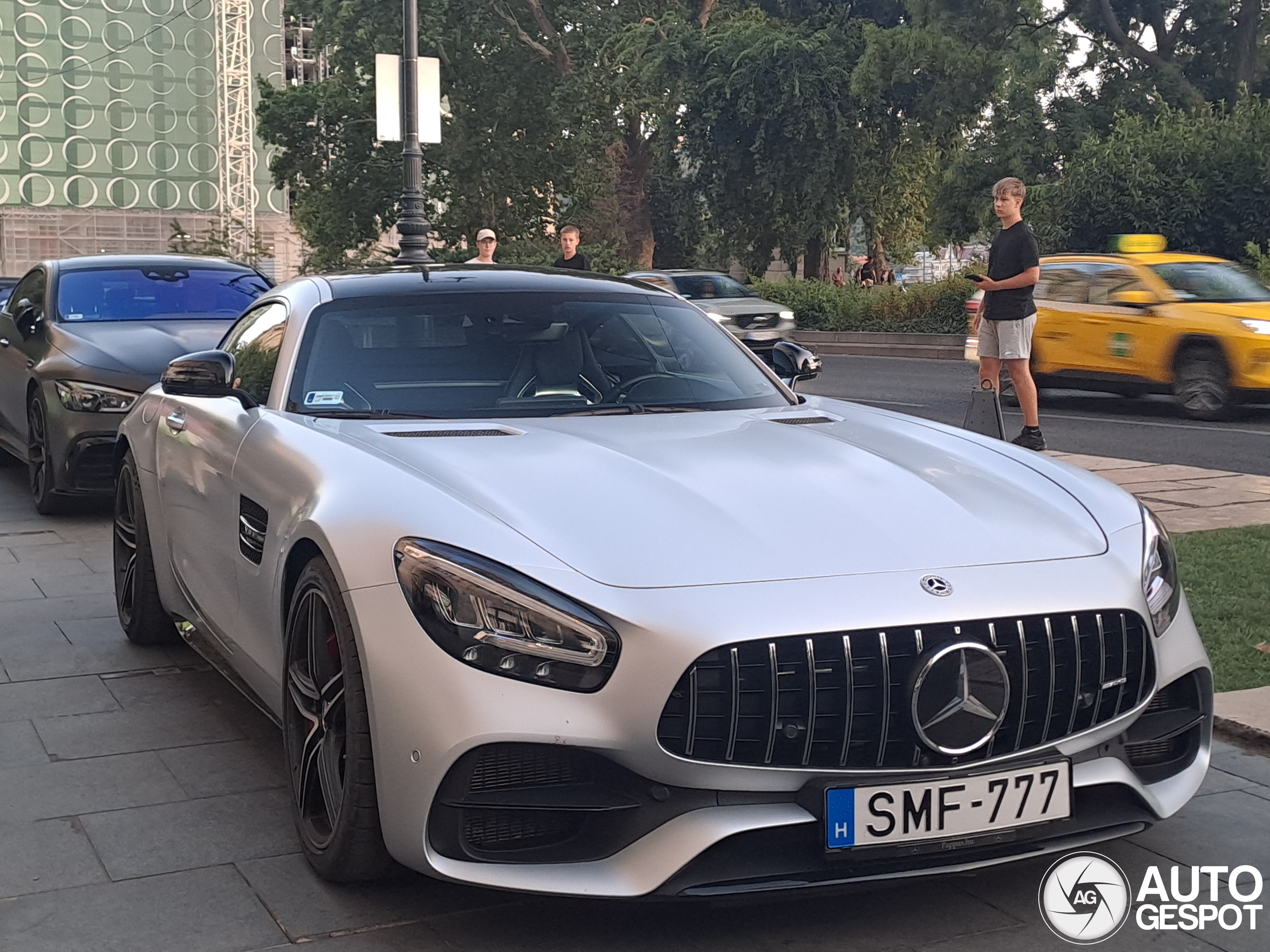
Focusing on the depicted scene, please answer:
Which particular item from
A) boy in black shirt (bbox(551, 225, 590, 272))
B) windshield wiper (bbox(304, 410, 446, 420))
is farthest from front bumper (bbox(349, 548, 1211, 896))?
boy in black shirt (bbox(551, 225, 590, 272))

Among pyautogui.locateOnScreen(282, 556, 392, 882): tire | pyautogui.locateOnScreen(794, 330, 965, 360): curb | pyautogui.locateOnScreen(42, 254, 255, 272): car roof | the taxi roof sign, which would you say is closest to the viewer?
pyautogui.locateOnScreen(282, 556, 392, 882): tire

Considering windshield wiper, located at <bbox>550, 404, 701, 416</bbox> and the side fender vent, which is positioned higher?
windshield wiper, located at <bbox>550, 404, 701, 416</bbox>

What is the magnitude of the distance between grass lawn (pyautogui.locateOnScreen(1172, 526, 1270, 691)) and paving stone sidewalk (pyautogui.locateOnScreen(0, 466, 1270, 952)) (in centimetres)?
78

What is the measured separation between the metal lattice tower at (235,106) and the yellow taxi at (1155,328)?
158 ft

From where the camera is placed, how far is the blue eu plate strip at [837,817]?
2910 mm

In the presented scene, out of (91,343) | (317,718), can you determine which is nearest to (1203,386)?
(91,343)

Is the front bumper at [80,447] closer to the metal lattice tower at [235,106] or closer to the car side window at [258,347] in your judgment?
the car side window at [258,347]

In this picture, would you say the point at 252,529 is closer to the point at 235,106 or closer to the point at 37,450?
the point at 37,450

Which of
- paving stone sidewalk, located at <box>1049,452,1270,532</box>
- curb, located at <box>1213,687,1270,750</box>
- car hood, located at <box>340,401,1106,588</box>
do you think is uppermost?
car hood, located at <box>340,401,1106,588</box>

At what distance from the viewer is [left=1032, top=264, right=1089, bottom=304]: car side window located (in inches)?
607

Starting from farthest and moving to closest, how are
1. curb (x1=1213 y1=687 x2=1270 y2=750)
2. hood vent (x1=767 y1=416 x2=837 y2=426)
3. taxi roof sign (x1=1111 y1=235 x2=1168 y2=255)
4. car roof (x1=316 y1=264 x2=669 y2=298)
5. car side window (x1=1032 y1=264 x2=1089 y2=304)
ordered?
taxi roof sign (x1=1111 y1=235 x2=1168 y2=255) < car side window (x1=1032 y1=264 x2=1089 y2=304) < car roof (x1=316 y1=264 x2=669 y2=298) < curb (x1=1213 y1=687 x2=1270 y2=750) < hood vent (x1=767 y1=416 x2=837 y2=426)

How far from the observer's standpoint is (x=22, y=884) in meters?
3.49

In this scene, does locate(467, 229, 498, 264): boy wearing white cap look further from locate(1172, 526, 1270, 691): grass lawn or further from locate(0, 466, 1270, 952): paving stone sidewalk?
locate(0, 466, 1270, 952): paving stone sidewalk

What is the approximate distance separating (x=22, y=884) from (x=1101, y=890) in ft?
7.78
